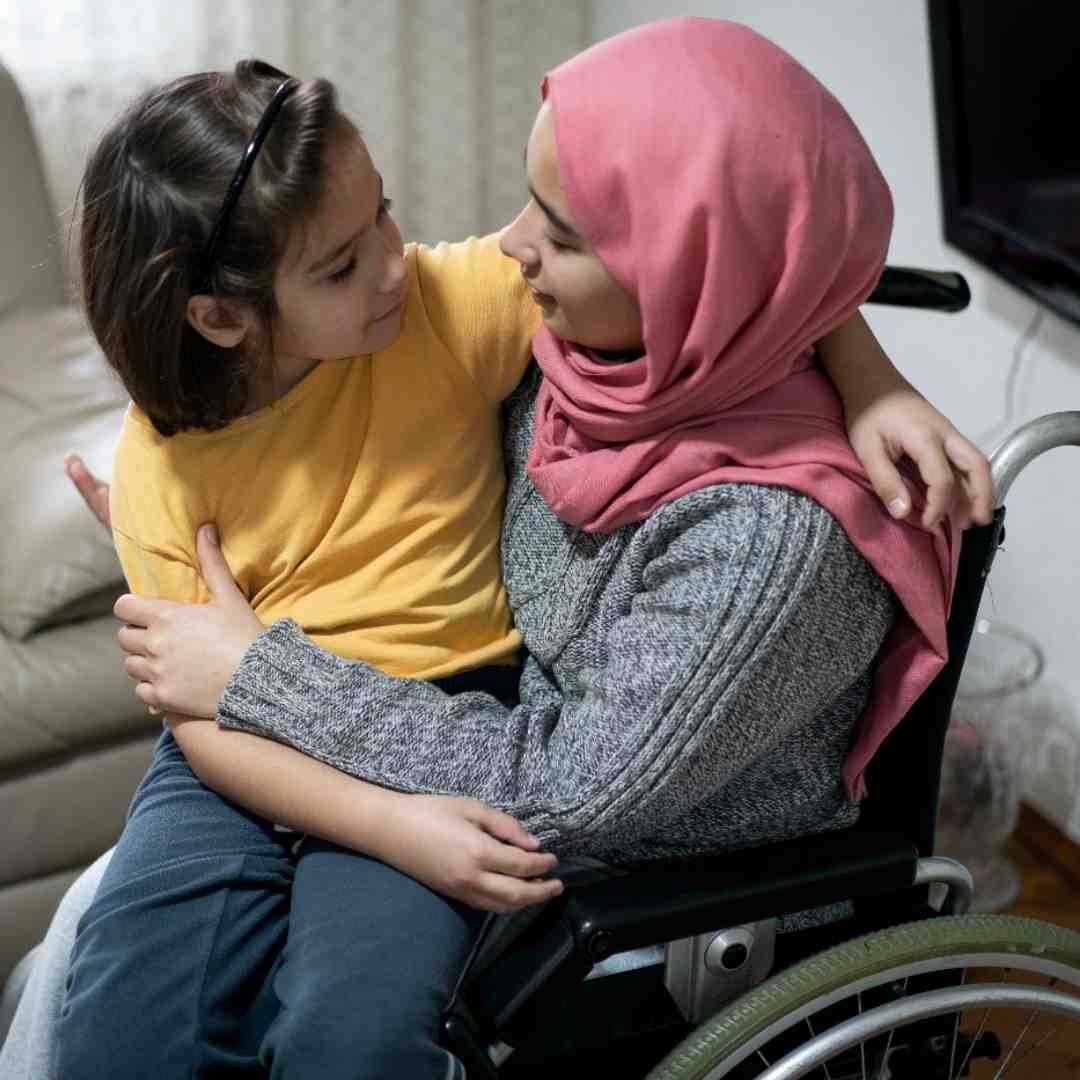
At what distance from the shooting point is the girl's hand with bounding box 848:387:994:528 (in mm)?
863

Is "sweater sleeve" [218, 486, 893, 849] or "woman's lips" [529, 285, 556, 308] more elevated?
"woman's lips" [529, 285, 556, 308]

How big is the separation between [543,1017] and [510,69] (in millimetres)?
2286

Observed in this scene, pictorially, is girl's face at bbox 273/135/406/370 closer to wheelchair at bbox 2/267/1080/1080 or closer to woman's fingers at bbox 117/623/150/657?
woman's fingers at bbox 117/623/150/657

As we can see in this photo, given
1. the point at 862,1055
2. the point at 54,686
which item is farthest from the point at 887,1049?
the point at 54,686

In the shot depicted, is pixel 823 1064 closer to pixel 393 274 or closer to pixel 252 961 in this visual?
pixel 252 961

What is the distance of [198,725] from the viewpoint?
3.44 feet

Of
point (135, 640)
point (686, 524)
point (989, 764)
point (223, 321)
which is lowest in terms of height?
point (989, 764)

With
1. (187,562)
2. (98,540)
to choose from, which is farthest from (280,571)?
(98,540)

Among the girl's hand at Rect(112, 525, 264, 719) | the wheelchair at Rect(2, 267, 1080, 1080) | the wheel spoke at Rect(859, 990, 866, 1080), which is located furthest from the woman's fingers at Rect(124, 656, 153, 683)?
the wheel spoke at Rect(859, 990, 866, 1080)

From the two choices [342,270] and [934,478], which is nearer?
[934,478]

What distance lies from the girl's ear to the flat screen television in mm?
1037

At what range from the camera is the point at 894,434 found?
2.95 ft

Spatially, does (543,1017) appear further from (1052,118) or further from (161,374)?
(1052,118)

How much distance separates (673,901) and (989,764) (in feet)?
3.62
